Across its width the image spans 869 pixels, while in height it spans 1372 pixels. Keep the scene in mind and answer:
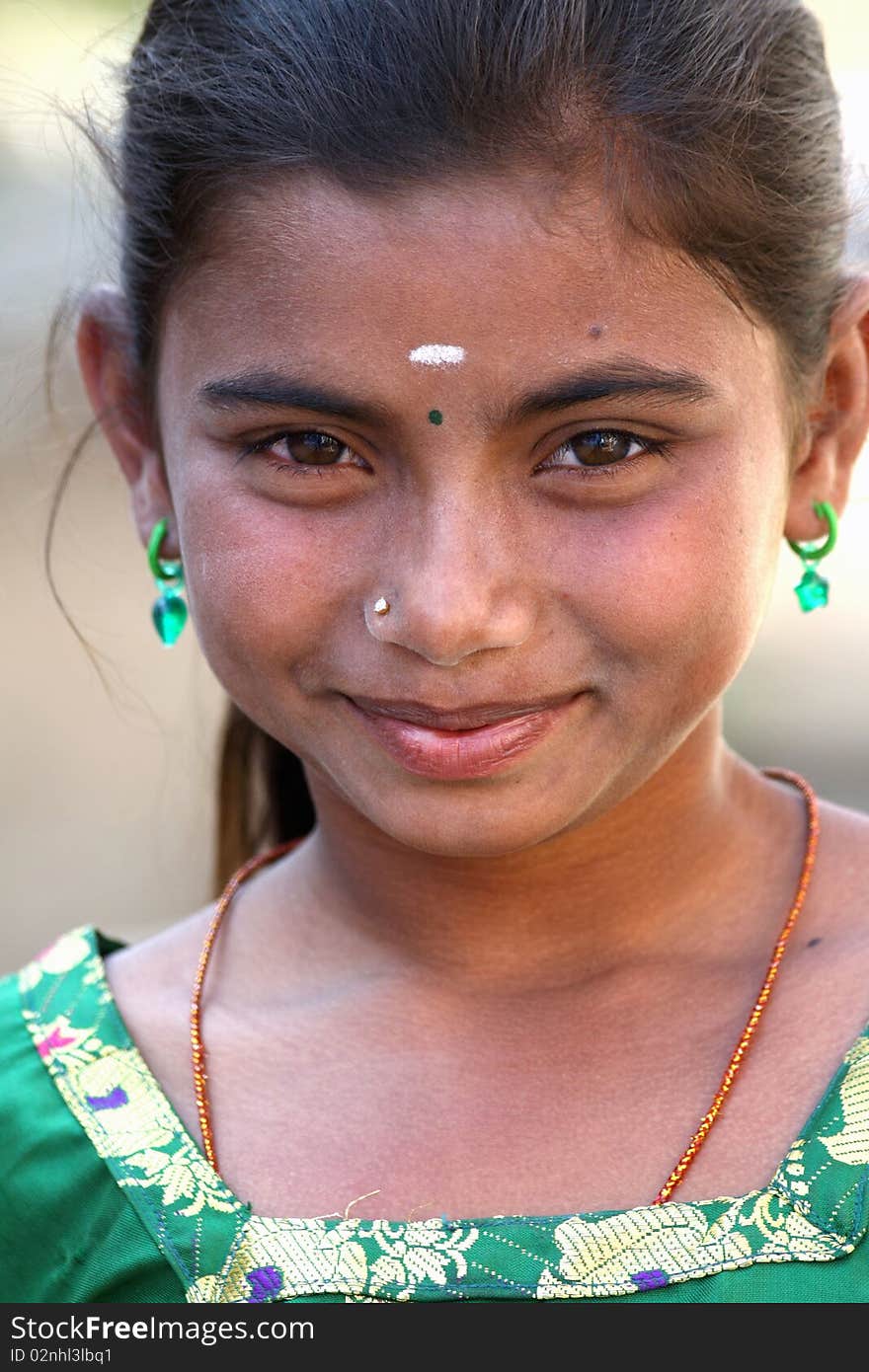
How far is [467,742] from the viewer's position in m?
1.65

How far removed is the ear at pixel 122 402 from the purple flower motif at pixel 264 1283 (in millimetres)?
807

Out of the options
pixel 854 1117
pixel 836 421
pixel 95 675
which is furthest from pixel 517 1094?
pixel 95 675

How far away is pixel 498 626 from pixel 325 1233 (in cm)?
61

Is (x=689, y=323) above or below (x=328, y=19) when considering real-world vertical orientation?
below

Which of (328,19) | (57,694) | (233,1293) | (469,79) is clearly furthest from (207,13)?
(57,694)

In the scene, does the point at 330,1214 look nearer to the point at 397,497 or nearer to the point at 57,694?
the point at 397,497

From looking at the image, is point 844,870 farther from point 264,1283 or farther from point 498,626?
point 264,1283

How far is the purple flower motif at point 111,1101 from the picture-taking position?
1836 mm

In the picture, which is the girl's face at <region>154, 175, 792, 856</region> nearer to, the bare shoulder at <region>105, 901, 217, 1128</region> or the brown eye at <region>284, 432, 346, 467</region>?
the brown eye at <region>284, 432, 346, 467</region>

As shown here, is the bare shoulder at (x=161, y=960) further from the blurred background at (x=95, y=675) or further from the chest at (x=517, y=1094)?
the blurred background at (x=95, y=675)

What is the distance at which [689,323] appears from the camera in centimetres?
160

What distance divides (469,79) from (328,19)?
0.19 metres

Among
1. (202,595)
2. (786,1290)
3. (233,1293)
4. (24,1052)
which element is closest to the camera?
(786,1290)

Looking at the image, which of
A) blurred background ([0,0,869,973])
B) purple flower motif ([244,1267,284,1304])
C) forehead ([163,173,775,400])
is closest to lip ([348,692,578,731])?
forehead ([163,173,775,400])
